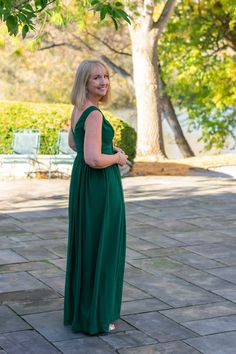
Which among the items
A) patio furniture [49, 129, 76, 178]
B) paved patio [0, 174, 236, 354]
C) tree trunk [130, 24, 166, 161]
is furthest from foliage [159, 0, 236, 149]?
paved patio [0, 174, 236, 354]

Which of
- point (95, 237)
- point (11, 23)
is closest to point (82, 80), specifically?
point (11, 23)

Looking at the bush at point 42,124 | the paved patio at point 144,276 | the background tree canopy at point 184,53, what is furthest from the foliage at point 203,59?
the paved patio at point 144,276

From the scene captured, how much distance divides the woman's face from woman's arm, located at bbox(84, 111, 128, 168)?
0.54 feet

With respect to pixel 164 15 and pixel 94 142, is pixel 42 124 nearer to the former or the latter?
pixel 164 15

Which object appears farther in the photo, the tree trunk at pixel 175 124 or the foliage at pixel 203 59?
the tree trunk at pixel 175 124

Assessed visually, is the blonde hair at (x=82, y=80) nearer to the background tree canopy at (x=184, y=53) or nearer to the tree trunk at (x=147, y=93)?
the background tree canopy at (x=184, y=53)

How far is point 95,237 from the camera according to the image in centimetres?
604

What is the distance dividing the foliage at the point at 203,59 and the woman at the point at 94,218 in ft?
52.0

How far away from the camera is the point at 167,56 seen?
24.6 m

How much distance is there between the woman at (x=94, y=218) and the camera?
596 cm

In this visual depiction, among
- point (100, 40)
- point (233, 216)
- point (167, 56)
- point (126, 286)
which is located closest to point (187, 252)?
point (126, 286)

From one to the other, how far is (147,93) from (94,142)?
1469 cm

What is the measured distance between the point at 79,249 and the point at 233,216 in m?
5.71

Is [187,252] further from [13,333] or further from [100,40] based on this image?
[100,40]
